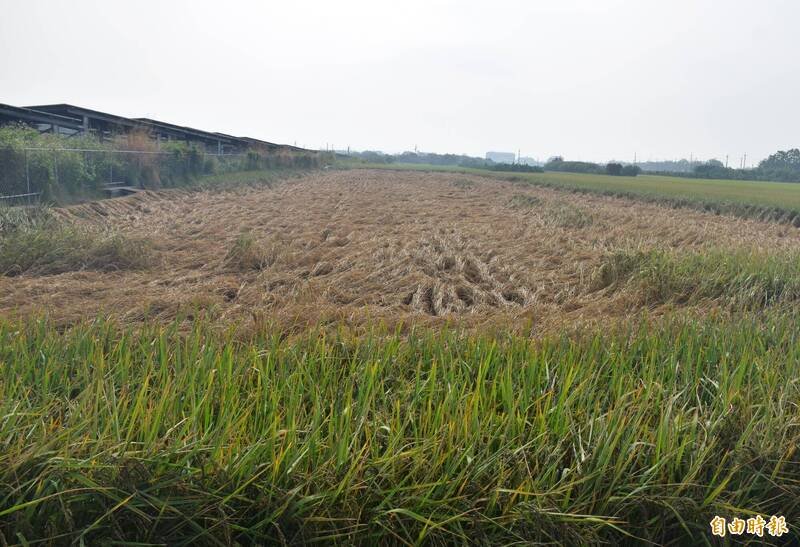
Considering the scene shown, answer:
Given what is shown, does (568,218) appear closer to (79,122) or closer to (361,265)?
(361,265)

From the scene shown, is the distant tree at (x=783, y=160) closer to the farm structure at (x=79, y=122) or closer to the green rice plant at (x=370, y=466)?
the farm structure at (x=79, y=122)

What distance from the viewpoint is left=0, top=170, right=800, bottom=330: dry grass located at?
18.7ft

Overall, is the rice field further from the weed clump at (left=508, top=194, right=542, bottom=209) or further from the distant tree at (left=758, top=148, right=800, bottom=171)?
the distant tree at (left=758, top=148, right=800, bottom=171)

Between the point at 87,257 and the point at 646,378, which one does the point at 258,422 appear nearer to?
the point at 646,378

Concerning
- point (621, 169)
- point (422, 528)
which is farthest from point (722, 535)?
point (621, 169)

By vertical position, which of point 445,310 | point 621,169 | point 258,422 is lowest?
point 445,310

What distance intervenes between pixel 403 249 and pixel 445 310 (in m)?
3.99

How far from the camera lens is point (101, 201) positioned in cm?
1454

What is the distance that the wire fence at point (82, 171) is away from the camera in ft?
39.8

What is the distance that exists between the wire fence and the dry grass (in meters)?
1.03

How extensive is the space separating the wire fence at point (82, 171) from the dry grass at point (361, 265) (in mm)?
1026

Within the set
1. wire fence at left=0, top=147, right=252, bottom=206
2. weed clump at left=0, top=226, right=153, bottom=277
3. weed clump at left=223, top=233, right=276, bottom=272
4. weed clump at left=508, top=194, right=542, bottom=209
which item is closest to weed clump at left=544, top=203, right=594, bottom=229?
weed clump at left=508, top=194, right=542, bottom=209

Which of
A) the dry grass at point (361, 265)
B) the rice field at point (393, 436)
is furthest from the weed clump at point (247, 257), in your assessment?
the rice field at point (393, 436)

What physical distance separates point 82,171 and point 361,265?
10.6 m
